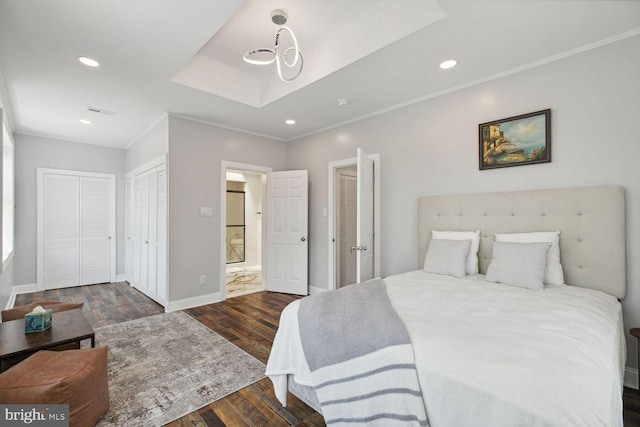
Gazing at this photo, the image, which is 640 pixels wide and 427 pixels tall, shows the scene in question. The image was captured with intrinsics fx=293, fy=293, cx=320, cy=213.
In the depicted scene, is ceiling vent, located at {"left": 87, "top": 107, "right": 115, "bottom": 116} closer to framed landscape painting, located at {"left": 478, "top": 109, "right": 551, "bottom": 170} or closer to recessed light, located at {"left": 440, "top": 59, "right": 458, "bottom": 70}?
recessed light, located at {"left": 440, "top": 59, "right": 458, "bottom": 70}

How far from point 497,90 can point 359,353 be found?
111 inches

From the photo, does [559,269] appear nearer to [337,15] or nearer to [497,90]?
[497,90]

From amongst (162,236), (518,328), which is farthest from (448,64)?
(162,236)

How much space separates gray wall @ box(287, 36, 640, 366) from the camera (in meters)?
2.23

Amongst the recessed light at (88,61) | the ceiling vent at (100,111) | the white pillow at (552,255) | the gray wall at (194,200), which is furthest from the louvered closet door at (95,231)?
the white pillow at (552,255)

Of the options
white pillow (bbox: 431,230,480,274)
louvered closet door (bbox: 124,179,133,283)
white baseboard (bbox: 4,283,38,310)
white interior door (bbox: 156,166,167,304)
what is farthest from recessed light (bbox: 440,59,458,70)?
white baseboard (bbox: 4,283,38,310)

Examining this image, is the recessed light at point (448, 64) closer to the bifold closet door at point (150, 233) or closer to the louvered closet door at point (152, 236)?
the bifold closet door at point (150, 233)

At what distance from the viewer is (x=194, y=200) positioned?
4.16 m

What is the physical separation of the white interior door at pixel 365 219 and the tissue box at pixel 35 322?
2.71 metres

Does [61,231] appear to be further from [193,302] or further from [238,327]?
[238,327]

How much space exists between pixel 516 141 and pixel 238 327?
3.46m

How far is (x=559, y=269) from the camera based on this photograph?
92.9 inches

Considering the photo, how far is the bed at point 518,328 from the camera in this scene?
105 cm

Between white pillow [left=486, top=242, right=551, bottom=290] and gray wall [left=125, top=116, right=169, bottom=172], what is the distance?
160 inches
